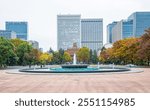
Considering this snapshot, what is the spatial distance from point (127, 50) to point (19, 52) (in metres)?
23.6

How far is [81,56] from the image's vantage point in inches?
5217

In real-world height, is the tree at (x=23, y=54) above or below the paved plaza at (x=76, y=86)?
above

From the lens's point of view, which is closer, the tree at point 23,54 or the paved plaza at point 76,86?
the paved plaza at point 76,86

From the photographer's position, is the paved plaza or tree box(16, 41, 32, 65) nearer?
the paved plaza

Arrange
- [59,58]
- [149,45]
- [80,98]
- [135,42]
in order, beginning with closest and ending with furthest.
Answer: [80,98], [149,45], [135,42], [59,58]

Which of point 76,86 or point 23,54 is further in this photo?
point 23,54

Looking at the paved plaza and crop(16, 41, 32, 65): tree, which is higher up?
crop(16, 41, 32, 65): tree

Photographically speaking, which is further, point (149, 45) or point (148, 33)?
point (148, 33)

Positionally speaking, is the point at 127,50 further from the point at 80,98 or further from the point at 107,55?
the point at 80,98

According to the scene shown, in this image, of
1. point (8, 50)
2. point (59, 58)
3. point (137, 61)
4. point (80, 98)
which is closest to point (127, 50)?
point (137, 61)

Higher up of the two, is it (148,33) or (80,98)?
(148,33)

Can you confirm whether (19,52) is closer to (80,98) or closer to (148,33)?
(148,33)

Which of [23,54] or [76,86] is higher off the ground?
[23,54]

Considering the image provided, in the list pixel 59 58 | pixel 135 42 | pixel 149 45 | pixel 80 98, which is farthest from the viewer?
pixel 59 58
